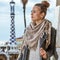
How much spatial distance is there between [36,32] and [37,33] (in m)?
0.01

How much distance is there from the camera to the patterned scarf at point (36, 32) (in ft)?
7.22

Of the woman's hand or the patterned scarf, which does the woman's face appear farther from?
the woman's hand

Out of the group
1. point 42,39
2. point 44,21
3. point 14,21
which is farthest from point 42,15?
point 14,21

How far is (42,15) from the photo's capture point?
2.23 m

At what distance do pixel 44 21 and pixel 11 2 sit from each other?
0.59 m

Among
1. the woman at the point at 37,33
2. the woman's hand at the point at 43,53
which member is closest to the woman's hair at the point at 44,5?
the woman at the point at 37,33

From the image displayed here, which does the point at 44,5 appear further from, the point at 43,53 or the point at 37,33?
the point at 43,53

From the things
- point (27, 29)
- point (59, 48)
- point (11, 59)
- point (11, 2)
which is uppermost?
point (11, 2)

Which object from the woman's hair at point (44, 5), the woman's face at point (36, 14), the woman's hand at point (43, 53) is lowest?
the woman's hand at point (43, 53)

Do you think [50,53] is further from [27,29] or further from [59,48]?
[27,29]

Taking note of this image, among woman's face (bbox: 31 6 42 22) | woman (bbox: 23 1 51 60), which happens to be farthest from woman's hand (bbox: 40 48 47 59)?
woman's face (bbox: 31 6 42 22)

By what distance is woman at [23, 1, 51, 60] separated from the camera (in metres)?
2.20

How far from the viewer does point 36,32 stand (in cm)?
221

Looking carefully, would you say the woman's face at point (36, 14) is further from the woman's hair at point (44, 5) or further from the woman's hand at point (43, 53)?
the woman's hand at point (43, 53)
